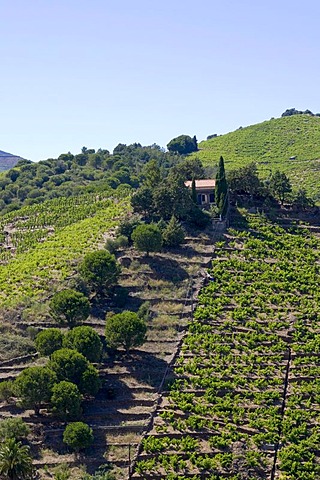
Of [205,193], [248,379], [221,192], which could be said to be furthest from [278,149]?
[248,379]

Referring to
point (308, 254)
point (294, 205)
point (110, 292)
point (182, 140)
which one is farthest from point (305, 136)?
point (110, 292)

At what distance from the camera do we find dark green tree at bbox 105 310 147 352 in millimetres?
49281

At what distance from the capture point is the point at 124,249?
6531cm

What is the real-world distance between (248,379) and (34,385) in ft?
52.4

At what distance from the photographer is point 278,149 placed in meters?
124

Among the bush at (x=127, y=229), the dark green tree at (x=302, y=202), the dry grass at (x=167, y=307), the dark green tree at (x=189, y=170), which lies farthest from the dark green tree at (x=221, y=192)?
the dry grass at (x=167, y=307)

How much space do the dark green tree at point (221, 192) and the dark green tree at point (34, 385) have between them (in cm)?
3206

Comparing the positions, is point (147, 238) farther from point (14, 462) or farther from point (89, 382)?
point (14, 462)

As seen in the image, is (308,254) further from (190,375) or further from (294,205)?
(190,375)

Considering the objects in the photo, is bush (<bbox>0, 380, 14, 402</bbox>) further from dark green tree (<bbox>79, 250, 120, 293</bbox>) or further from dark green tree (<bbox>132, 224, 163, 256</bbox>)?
dark green tree (<bbox>132, 224, 163, 256</bbox>)

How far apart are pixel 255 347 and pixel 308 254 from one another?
16892mm

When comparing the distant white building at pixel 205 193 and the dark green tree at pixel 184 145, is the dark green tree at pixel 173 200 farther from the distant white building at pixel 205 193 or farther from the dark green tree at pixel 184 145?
the dark green tree at pixel 184 145

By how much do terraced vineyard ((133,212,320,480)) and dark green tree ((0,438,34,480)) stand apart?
22.6ft

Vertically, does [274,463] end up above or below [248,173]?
below
